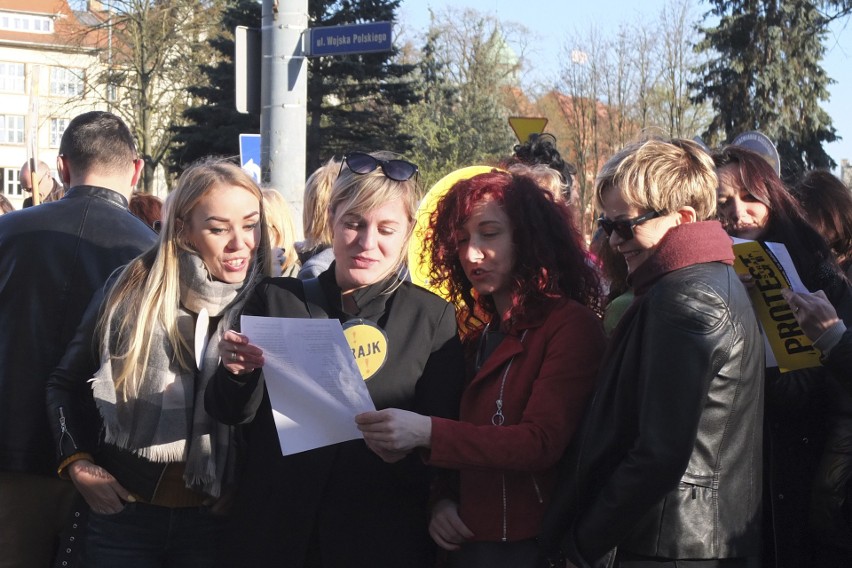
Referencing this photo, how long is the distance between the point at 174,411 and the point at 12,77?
7797 centimetres

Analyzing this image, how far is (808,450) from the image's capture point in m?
3.39

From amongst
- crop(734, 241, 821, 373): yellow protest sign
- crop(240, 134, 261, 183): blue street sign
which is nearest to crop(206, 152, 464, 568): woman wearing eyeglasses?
crop(734, 241, 821, 373): yellow protest sign

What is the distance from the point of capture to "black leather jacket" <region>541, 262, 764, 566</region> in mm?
2504

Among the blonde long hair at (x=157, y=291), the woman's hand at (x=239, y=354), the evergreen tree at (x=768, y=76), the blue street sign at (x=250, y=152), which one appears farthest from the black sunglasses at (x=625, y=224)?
the evergreen tree at (x=768, y=76)

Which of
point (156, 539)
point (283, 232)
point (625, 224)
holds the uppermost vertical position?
point (625, 224)

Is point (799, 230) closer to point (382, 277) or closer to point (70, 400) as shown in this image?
point (382, 277)

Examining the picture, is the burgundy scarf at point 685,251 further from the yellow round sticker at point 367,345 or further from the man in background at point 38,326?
the man in background at point 38,326

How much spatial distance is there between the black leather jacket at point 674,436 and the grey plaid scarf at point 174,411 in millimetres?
1073

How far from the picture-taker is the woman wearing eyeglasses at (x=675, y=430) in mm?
2508

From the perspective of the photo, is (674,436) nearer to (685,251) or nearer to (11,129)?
(685,251)

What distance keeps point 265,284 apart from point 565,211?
95cm

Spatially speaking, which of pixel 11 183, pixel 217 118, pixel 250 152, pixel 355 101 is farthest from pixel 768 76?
pixel 11 183

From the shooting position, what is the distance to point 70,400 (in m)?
3.31

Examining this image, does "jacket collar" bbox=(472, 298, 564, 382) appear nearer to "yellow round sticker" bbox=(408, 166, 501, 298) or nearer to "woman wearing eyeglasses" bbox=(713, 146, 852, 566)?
"yellow round sticker" bbox=(408, 166, 501, 298)
